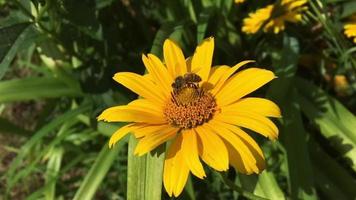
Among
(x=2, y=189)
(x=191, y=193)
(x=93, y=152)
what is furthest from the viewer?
(x=2, y=189)

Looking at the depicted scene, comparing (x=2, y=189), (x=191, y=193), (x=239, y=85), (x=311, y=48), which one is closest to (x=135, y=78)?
(x=239, y=85)

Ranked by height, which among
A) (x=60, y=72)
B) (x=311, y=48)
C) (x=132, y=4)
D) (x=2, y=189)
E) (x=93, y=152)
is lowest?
(x=2, y=189)

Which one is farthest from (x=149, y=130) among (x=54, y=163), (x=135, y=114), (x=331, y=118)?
(x=54, y=163)

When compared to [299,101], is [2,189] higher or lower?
lower

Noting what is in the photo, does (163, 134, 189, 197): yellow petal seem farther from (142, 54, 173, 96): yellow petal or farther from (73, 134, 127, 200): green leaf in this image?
(73, 134, 127, 200): green leaf

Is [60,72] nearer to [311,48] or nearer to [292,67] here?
[292,67]

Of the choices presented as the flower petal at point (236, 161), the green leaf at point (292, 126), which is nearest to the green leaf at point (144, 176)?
the flower petal at point (236, 161)

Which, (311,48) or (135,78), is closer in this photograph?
(135,78)

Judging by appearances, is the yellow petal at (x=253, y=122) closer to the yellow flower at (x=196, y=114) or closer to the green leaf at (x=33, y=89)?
the yellow flower at (x=196, y=114)
